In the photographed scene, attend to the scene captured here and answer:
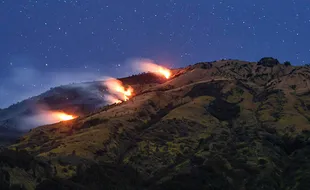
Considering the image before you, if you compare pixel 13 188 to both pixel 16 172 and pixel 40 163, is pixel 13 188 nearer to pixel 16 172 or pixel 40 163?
pixel 16 172

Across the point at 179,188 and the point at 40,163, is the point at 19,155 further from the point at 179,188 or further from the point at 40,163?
the point at 179,188

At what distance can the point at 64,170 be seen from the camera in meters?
198

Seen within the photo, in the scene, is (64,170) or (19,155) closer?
(19,155)

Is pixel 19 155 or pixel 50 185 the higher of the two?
pixel 19 155

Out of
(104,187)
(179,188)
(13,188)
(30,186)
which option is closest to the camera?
(13,188)

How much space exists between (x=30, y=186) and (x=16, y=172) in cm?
1191

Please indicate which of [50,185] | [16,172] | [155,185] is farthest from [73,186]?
[155,185]

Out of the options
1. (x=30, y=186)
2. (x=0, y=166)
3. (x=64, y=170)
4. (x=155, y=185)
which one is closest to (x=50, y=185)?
(x=30, y=186)

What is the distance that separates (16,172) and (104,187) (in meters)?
Answer: 36.0

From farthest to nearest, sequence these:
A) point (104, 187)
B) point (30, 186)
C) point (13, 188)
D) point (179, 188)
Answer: point (179, 188) < point (104, 187) < point (30, 186) < point (13, 188)

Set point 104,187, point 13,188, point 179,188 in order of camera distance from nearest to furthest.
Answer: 1. point 13,188
2. point 104,187
3. point 179,188

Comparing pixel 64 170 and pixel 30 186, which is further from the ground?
pixel 64 170

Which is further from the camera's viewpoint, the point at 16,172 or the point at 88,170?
the point at 88,170

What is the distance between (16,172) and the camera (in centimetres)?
16875
